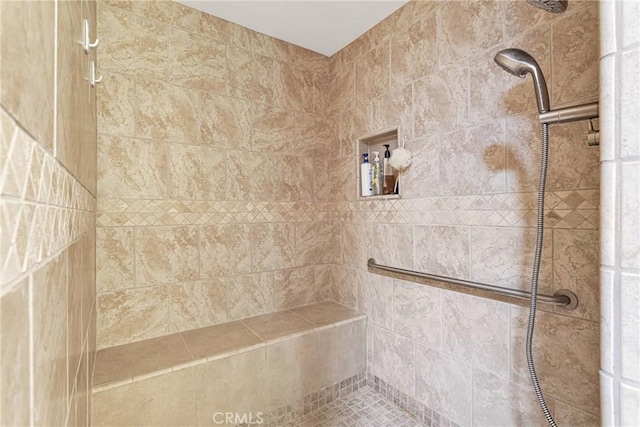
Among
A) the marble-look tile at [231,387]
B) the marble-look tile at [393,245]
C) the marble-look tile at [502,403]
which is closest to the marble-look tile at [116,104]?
the marble-look tile at [231,387]

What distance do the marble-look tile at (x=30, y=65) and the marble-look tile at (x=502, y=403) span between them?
4.87ft

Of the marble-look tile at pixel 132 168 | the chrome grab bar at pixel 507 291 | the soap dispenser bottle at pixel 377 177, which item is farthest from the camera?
the soap dispenser bottle at pixel 377 177

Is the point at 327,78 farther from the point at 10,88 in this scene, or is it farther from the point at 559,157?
the point at 10,88

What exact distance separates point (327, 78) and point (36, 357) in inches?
84.6

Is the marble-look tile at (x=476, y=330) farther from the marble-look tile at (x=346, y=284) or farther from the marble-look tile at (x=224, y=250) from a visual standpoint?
the marble-look tile at (x=224, y=250)

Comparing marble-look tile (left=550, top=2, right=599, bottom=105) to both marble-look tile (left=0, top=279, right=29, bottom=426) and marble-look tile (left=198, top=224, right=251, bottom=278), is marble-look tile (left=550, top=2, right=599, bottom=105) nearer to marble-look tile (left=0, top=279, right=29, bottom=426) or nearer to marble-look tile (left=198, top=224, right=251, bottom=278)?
marble-look tile (left=0, top=279, right=29, bottom=426)

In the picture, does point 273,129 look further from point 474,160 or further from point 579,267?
point 579,267

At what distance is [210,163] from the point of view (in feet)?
5.32

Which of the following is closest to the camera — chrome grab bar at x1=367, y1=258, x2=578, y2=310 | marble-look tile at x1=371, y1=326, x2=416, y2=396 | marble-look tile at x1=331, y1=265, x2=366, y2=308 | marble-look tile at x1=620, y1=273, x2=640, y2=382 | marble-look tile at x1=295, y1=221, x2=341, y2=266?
marble-look tile at x1=620, y1=273, x2=640, y2=382

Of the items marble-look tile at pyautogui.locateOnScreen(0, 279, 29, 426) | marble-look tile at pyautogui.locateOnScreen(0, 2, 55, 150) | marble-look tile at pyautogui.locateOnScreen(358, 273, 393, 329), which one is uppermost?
marble-look tile at pyautogui.locateOnScreen(0, 2, 55, 150)

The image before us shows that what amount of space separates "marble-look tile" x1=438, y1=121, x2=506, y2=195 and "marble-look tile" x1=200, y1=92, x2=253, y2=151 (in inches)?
43.9

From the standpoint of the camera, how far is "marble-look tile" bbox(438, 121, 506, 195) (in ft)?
3.76

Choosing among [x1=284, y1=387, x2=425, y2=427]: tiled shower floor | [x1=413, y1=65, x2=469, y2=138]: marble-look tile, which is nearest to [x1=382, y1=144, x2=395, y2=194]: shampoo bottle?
[x1=413, y1=65, x2=469, y2=138]: marble-look tile

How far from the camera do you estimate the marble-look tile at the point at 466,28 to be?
1.16 m
